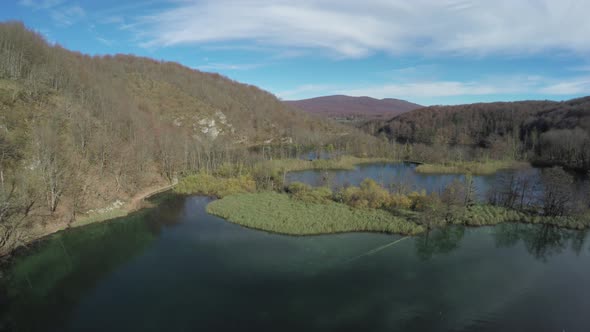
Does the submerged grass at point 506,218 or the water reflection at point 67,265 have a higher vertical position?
the submerged grass at point 506,218

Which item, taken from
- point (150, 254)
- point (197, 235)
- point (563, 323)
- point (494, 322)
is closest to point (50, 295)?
point (150, 254)

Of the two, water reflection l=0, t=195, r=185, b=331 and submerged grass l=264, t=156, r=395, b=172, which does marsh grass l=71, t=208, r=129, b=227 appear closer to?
water reflection l=0, t=195, r=185, b=331

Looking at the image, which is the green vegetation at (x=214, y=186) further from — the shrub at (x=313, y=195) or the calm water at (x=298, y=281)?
the calm water at (x=298, y=281)

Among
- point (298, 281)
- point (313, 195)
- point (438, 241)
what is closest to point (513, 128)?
point (438, 241)

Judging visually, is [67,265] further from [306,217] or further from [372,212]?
[372,212]

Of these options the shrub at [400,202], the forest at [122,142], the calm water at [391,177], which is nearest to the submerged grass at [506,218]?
the shrub at [400,202]

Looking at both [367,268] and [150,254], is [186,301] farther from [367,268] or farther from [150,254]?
[367,268]

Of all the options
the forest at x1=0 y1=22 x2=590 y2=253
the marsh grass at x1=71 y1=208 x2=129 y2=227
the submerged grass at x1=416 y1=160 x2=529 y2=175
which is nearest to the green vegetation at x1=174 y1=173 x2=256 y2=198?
the forest at x1=0 y1=22 x2=590 y2=253
